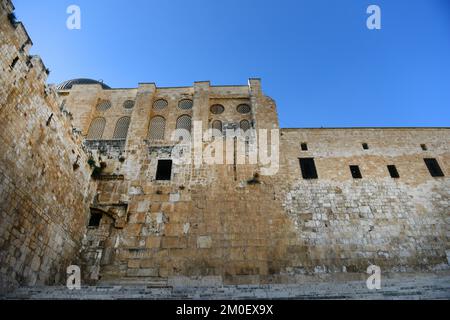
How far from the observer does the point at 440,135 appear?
14.0 metres

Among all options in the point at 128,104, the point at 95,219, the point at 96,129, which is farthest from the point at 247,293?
the point at 128,104

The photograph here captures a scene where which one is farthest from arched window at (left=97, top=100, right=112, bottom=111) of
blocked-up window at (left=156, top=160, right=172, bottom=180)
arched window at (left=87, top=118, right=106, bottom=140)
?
blocked-up window at (left=156, top=160, right=172, bottom=180)

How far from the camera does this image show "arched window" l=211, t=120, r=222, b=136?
13.8 m

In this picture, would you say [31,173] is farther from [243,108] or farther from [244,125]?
[243,108]

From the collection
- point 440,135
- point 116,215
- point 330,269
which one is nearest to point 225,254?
point 330,269

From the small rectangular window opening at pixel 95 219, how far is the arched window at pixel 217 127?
20.8 ft

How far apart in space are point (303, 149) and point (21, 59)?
1125cm

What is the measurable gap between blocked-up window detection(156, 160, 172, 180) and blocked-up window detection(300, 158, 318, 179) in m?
6.09

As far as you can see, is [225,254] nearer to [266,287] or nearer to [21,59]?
[266,287]

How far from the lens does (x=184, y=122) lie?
1432 centimetres

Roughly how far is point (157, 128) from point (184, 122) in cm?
141
